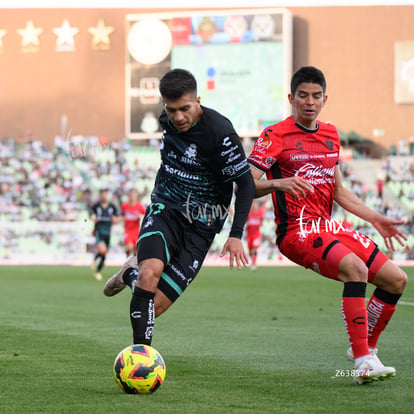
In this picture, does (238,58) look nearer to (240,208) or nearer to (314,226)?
(314,226)

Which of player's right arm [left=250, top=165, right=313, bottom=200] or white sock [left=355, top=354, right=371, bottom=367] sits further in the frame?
player's right arm [left=250, top=165, right=313, bottom=200]

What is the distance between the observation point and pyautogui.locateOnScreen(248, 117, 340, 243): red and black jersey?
7000 mm

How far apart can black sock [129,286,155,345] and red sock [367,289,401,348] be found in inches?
74.6

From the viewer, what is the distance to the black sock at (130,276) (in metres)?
6.64

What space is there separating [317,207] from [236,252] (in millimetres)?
1304

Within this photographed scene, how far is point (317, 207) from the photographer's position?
7.04 m

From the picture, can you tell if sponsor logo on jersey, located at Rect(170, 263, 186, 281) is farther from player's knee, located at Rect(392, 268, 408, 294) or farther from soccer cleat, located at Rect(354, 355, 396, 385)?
player's knee, located at Rect(392, 268, 408, 294)

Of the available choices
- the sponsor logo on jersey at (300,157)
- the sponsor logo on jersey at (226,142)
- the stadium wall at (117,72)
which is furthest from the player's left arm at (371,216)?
the stadium wall at (117,72)

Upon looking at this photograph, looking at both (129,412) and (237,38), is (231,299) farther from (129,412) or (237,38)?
(237,38)

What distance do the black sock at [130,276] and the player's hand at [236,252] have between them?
2.91 feet

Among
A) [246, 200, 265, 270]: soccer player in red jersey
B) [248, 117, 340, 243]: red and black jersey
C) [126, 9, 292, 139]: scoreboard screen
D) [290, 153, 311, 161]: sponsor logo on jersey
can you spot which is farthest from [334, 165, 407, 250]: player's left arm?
[126, 9, 292, 139]: scoreboard screen

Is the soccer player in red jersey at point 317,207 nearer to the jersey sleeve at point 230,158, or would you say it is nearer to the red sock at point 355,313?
the red sock at point 355,313

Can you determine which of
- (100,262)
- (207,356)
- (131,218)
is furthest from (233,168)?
(131,218)

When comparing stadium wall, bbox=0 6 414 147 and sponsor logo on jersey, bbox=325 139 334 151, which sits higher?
stadium wall, bbox=0 6 414 147
